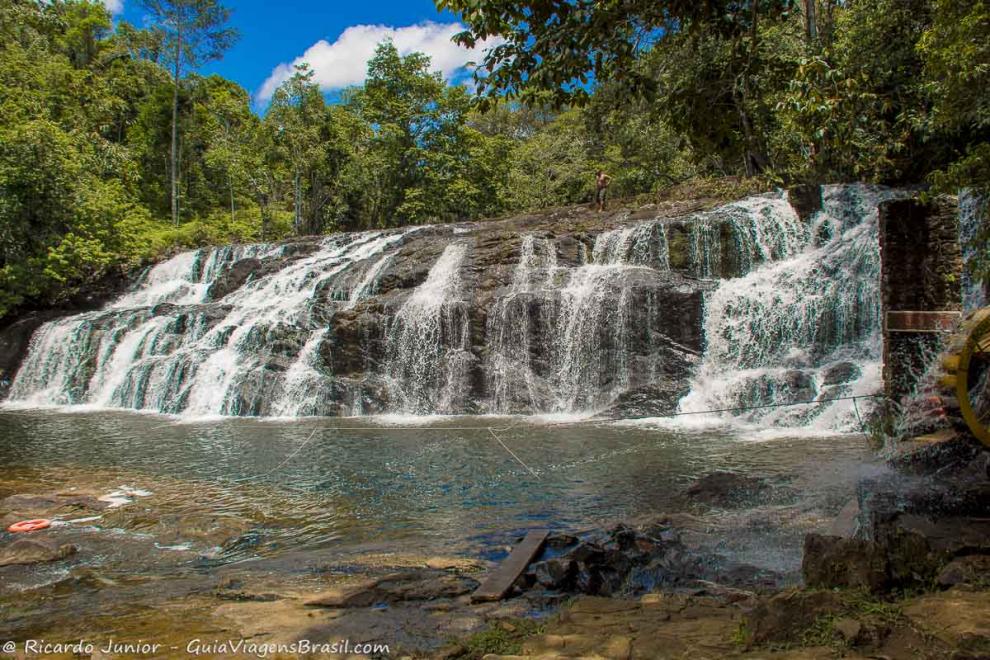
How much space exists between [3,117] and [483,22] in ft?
87.8

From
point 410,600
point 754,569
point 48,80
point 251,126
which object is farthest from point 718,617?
point 48,80

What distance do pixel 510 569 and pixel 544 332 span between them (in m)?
10.5

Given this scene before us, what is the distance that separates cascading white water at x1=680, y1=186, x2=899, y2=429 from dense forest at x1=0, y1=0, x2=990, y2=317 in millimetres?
1987

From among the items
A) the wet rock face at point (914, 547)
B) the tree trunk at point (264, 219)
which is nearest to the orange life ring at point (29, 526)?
the wet rock face at point (914, 547)

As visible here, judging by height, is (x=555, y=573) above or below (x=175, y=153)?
below

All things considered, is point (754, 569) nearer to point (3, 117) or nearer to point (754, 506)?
point (754, 506)

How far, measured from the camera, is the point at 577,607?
3742mm

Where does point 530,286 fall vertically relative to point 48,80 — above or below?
below

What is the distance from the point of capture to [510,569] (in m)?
4.50

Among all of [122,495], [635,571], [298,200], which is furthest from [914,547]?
[298,200]

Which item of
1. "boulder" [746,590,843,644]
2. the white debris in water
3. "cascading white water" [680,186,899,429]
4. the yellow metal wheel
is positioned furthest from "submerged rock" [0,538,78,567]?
"cascading white water" [680,186,899,429]

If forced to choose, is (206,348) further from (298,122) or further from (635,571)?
(298,122)

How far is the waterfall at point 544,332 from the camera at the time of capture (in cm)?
1280

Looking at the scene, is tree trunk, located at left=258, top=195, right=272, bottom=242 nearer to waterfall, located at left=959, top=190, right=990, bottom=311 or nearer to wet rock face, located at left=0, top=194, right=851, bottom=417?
wet rock face, located at left=0, top=194, right=851, bottom=417
